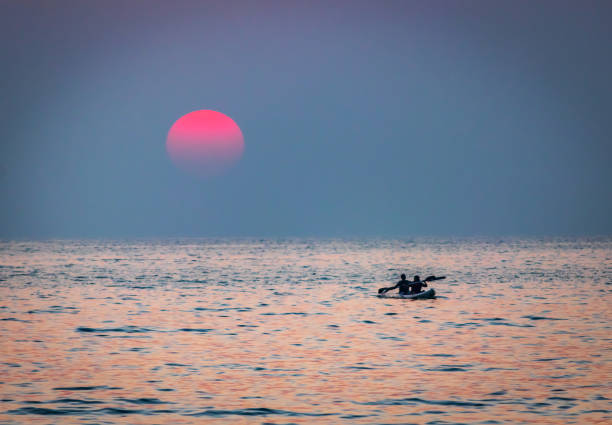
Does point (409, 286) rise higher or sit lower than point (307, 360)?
higher

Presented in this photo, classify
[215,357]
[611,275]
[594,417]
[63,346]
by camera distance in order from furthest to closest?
[611,275]
[63,346]
[215,357]
[594,417]

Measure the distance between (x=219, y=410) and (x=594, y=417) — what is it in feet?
30.9

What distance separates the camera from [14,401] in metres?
22.8

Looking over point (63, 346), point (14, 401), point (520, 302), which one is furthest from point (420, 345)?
point (520, 302)

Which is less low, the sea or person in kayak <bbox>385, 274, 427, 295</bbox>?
person in kayak <bbox>385, 274, 427, 295</bbox>

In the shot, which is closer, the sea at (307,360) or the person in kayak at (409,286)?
the sea at (307,360)

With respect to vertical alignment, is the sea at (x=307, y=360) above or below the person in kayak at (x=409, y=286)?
below

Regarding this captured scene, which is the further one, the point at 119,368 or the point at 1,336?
the point at 1,336

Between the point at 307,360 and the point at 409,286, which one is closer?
the point at 307,360

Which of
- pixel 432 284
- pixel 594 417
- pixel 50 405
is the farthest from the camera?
pixel 432 284

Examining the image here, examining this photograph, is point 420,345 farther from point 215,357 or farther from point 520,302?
point 520,302

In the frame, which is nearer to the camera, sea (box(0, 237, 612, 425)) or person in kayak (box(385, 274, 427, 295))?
sea (box(0, 237, 612, 425))

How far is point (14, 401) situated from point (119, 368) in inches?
221

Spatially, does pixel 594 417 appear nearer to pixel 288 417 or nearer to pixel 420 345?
pixel 288 417
